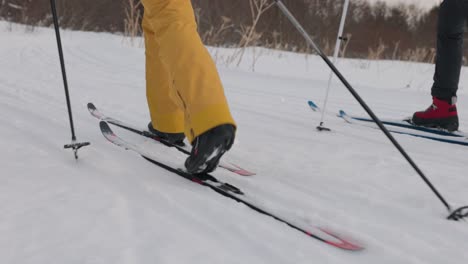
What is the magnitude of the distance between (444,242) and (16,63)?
3.89 m

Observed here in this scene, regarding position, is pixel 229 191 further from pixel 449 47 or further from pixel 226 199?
pixel 449 47

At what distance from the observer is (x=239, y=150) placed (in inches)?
73.1

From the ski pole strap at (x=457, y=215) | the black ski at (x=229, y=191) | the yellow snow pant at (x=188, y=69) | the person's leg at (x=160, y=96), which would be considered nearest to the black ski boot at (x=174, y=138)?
the person's leg at (x=160, y=96)

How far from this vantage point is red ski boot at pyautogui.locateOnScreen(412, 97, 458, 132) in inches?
91.3

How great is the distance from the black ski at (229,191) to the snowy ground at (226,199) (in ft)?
0.07

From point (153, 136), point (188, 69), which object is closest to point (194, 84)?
point (188, 69)

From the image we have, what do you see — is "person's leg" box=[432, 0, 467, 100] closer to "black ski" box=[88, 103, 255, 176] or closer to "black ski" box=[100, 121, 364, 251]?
"black ski" box=[88, 103, 255, 176]

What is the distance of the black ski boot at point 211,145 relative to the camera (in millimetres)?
1202

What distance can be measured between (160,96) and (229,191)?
61cm

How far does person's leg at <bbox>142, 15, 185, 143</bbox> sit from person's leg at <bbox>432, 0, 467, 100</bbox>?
1.42 metres

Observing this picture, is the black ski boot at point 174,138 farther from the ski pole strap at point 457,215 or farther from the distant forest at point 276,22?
the distant forest at point 276,22

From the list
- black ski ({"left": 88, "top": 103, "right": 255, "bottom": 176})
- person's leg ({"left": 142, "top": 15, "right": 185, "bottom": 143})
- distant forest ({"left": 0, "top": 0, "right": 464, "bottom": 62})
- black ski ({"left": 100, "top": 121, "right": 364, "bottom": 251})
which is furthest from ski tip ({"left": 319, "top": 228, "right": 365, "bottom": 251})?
distant forest ({"left": 0, "top": 0, "right": 464, "bottom": 62})

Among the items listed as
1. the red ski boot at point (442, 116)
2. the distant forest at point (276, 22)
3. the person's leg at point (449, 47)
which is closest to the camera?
the person's leg at point (449, 47)

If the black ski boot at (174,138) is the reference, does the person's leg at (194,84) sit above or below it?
above
